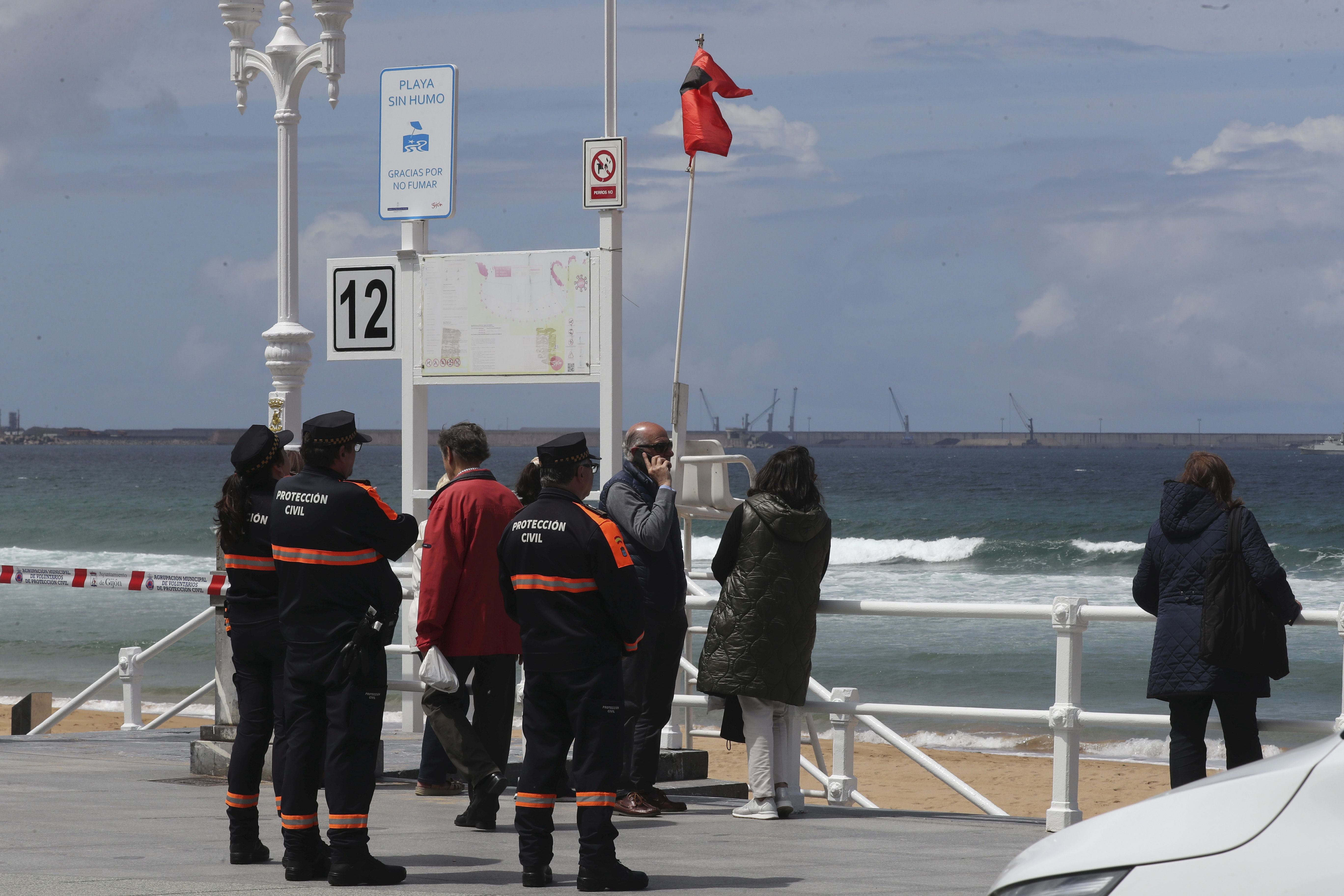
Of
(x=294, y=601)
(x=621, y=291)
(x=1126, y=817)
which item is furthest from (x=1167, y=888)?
(x=621, y=291)

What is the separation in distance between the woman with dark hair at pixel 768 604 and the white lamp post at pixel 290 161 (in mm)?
3780

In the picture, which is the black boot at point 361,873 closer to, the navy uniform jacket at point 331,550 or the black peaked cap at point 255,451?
the navy uniform jacket at point 331,550

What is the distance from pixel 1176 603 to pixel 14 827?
193 inches

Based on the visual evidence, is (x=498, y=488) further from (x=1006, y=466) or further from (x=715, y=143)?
(x=1006, y=466)

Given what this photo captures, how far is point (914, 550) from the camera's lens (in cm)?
4794

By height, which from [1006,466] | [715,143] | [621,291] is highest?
[715,143]

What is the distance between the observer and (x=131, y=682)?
39.5ft

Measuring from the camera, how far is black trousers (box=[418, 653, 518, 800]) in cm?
677

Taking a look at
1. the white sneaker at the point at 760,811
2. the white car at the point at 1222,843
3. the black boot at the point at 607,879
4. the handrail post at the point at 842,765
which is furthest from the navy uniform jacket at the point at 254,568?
the white car at the point at 1222,843

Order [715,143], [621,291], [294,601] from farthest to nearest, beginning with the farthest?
[715,143]
[621,291]
[294,601]

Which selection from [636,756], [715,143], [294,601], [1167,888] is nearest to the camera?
[1167,888]

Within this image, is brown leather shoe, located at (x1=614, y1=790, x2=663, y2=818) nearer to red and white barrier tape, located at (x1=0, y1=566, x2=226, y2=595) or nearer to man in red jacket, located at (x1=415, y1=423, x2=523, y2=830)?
man in red jacket, located at (x1=415, y1=423, x2=523, y2=830)

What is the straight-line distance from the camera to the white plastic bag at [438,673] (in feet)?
21.1

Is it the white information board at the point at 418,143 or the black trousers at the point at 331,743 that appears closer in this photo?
the black trousers at the point at 331,743
